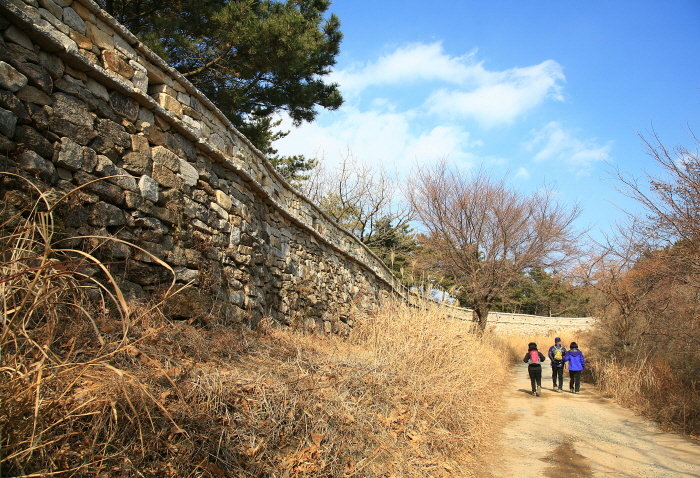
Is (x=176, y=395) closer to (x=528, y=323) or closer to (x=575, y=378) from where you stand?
(x=575, y=378)

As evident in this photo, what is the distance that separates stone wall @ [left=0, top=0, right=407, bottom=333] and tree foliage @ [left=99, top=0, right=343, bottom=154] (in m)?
2.97

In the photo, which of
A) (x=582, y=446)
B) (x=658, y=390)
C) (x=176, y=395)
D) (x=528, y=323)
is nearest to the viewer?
(x=176, y=395)

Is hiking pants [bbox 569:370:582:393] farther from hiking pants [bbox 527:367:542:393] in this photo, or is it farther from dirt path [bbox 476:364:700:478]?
dirt path [bbox 476:364:700:478]

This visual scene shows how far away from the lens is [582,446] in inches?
217

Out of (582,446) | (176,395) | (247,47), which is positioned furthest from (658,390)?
(247,47)

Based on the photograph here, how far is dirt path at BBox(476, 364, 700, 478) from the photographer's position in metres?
4.62

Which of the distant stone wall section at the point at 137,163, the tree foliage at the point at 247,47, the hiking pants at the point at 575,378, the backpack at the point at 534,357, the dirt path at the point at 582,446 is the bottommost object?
the dirt path at the point at 582,446

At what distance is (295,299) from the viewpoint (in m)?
7.46

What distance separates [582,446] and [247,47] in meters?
8.64

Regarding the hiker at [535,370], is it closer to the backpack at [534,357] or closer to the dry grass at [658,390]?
the backpack at [534,357]

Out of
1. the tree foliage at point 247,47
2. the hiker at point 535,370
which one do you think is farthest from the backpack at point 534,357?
the tree foliage at point 247,47

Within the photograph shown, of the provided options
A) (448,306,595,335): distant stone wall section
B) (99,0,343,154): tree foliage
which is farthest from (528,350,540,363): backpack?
(448,306,595,335): distant stone wall section

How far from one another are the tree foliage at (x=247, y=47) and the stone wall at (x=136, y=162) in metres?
2.97

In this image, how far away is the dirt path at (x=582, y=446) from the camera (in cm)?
462
